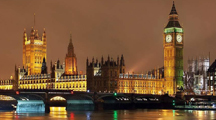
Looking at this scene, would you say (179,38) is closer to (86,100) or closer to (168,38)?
(168,38)

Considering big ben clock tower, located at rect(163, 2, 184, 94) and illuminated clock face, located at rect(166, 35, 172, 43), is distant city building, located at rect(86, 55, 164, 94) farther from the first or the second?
illuminated clock face, located at rect(166, 35, 172, 43)

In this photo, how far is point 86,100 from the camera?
154250mm

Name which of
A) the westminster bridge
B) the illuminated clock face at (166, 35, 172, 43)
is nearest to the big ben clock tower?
the illuminated clock face at (166, 35, 172, 43)

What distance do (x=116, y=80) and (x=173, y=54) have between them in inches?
998

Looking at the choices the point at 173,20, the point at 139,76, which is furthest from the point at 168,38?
the point at 139,76

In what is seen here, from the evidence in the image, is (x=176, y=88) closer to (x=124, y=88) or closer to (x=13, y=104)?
(x=124, y=88)

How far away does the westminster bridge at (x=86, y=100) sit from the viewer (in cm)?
13776

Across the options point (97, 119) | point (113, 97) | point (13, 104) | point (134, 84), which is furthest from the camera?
point (134, 84)

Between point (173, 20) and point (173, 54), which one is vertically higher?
point (173, 20)

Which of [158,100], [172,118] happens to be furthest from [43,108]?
[172,118]

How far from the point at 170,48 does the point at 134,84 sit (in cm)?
1912

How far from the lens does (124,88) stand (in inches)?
7003

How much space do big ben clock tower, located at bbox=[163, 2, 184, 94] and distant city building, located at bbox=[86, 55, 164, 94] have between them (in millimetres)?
3590

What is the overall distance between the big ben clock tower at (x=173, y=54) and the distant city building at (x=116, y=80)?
3590 mm
